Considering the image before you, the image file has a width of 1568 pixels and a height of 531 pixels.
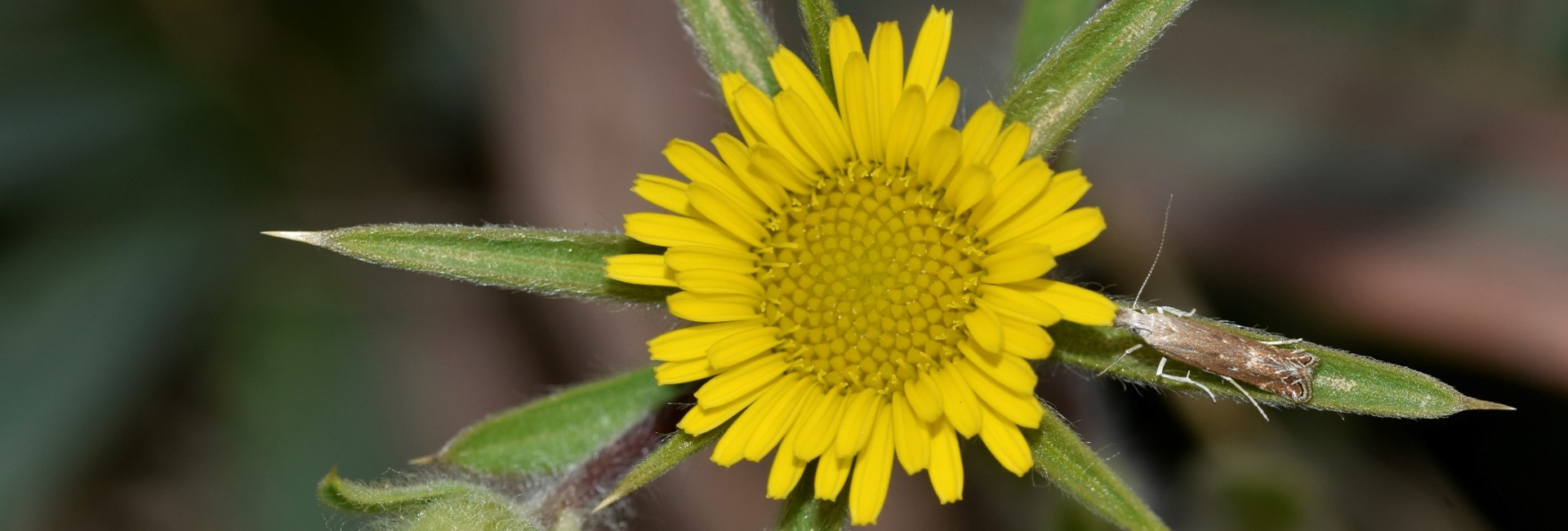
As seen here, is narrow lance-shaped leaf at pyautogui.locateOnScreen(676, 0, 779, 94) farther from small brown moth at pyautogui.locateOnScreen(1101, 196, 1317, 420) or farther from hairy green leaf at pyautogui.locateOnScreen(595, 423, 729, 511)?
small brown moth at pyautogui.locateOnScreen(1101, 196, 1317, 420)

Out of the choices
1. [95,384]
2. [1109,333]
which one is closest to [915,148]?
[1109,333]

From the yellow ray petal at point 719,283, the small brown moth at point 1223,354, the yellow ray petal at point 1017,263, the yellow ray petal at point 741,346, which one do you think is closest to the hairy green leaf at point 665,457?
the yellow ray petal at point 741,346

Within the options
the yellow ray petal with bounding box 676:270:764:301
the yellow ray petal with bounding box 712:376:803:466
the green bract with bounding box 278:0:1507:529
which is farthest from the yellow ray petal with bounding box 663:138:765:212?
the yellow ray petal with bounding box 712:376:803:466

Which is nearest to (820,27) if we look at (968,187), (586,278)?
(968,187)

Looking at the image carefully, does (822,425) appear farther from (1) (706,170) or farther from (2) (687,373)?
(1) (706,170)

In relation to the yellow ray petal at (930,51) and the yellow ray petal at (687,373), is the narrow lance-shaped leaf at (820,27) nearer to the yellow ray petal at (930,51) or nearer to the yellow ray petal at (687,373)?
the yellow ray petal at (930,51)
